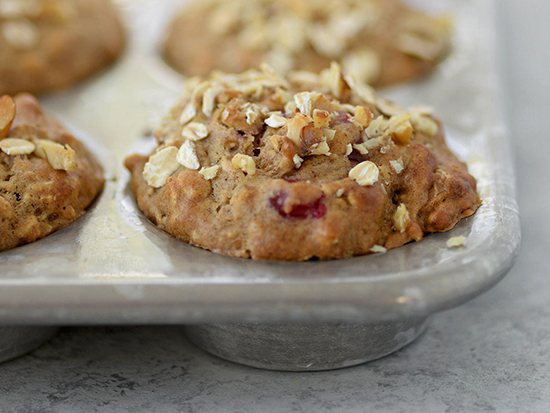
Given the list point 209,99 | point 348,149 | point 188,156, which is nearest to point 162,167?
point 188,156

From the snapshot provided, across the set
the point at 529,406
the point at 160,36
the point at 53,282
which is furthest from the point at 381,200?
the point at 160,36

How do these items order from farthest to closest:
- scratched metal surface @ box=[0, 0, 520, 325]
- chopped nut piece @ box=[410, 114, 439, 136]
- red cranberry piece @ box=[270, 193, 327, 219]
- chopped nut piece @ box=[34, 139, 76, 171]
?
chopped nut piece @ box=[410, 114, 439, 136] → chopped nut piece @ box=[34, 139, 76, 171] → red cranberry piece @ box=[270, 193, 327, 219] → scratched metal surface @ box=[0, 0, 520, 325]

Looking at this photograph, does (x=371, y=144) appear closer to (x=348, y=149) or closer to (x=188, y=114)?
(x=348, y=149)

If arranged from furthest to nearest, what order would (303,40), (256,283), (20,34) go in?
(303,40), (20,34), (256,283)

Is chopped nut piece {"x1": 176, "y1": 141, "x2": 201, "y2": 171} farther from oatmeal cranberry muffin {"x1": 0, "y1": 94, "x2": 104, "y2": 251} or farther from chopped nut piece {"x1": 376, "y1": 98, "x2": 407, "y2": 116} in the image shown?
chopped nut piece {"x1": 376, "y1": 98, "x2": 407, "y2": 116}

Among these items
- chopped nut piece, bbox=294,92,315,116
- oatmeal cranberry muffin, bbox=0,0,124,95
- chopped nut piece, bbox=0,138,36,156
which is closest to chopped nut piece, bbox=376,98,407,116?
chopped nut piece, bbox=294,92,315,116

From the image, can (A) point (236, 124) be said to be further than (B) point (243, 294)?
Yes

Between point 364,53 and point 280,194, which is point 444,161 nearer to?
point 280,194
